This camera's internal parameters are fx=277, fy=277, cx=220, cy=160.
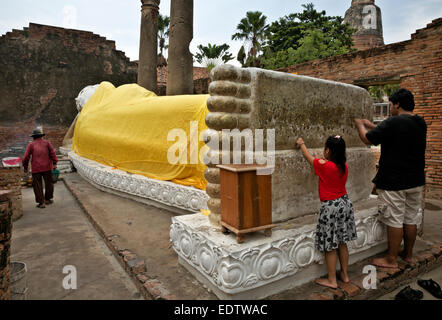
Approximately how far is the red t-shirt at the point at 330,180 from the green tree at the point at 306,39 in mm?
13716

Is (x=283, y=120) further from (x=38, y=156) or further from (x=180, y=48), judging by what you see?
(x=38, y=156)

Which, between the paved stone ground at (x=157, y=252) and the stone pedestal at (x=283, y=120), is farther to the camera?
the stone pedestal at (x=283, y=120)

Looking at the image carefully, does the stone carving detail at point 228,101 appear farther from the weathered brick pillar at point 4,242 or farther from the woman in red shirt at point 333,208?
the weathered brick pillar at point 4,242

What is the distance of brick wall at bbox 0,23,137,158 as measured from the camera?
9859 mm

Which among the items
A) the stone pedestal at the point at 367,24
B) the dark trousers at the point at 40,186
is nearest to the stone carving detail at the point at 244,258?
the dark trousers at the point at 40,186

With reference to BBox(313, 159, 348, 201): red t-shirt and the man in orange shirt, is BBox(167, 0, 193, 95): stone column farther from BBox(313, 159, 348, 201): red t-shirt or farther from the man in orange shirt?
BBox(313, 159, 348, 201): red t-shirt

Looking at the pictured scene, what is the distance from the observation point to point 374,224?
2.42 meters

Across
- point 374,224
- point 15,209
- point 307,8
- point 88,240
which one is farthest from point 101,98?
point 307,8

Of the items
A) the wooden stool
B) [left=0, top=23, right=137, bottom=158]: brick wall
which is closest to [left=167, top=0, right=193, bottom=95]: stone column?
the wooden stool

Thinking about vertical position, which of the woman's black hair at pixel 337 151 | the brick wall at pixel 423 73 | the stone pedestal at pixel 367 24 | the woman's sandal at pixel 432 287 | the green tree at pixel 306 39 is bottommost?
the woman's sandal at pixel 432 287

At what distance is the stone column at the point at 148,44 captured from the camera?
7145 millimetres

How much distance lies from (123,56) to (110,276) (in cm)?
1190

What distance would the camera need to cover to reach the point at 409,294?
1947 millimetres
